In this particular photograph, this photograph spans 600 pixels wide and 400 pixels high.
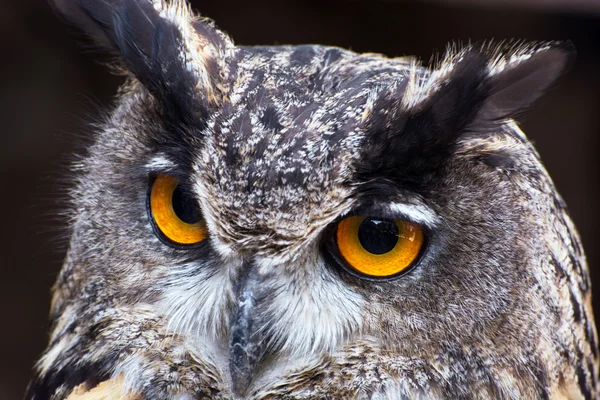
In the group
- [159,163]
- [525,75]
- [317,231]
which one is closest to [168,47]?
[159,163]

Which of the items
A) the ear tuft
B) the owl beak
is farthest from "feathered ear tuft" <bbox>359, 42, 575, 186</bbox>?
the owl beak

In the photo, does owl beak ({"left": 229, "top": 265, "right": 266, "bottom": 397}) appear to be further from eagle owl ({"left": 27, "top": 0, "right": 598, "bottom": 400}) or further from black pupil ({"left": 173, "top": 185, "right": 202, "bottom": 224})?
black pupil ({"left": 173, "top": 185, "right": 202, "bottom": 224})

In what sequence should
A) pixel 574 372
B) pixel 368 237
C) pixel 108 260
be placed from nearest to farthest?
pixel 368 237, pixel 108 260, pixel 574 372

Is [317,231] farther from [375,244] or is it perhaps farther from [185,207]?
[185,207]

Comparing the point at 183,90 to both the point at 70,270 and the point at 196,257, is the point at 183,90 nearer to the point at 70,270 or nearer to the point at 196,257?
the point at 196,257

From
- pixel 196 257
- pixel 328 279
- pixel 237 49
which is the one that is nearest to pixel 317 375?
pixel 328 279

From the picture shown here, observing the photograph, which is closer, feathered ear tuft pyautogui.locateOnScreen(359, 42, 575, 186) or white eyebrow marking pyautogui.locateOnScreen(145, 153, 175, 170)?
feathered ear tuft pyautogui.locateOnScreen(359, 42, 575, 186)

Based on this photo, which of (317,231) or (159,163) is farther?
(159,163)
